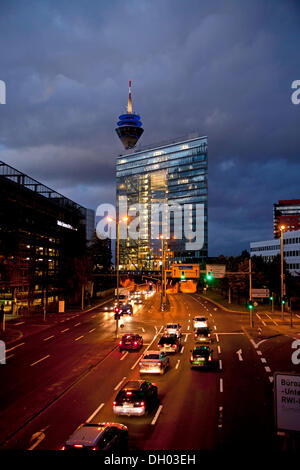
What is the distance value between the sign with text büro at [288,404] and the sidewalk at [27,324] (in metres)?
31.3

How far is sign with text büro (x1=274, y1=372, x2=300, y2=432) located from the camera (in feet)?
44.2

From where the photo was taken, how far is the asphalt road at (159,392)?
15.9 m

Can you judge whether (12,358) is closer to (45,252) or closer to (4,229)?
(4,229)

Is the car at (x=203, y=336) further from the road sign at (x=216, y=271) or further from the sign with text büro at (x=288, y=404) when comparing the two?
the sign with text büro at (x=288, y=404)

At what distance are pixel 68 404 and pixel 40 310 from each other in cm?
5272

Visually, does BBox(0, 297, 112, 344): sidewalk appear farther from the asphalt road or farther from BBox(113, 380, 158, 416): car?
BBox(113, 380, 158, 416): car

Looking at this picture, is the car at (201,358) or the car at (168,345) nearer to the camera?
the car at (201,358)

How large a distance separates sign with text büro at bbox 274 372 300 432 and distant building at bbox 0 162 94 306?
45537mm

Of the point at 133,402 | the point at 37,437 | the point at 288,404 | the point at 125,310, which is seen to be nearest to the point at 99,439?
the point at 37,437

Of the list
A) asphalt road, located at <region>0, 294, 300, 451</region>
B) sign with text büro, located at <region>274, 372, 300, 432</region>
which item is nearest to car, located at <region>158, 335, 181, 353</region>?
asphalt road, located at <region>0, 294, 300, 451</region>

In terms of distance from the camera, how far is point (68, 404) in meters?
20.0

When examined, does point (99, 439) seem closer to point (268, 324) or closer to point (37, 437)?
point (37, 437)

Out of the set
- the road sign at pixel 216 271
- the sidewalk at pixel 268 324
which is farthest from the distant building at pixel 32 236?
the sidewalk at pixel 268 324

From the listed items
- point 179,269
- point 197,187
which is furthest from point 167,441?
point 197,187
